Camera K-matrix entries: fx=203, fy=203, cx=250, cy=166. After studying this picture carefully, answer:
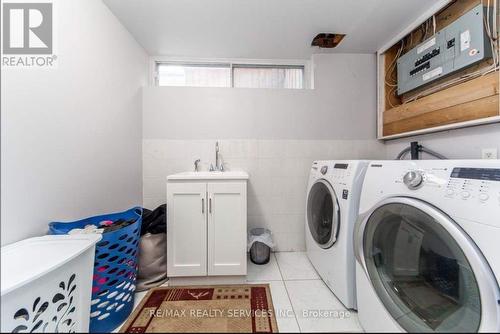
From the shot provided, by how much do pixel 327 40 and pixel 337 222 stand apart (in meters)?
1.55

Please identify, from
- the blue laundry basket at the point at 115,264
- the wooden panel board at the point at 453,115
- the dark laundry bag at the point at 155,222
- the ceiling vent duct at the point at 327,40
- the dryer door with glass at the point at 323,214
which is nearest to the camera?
the blue laundry basket at the point at 115,264

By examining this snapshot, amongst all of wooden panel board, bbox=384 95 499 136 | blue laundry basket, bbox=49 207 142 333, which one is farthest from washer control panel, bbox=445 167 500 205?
blue laundry basket, bbox=49 207 142 333

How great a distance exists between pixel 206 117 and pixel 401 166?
161cm

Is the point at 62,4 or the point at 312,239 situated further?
the point at 312,239

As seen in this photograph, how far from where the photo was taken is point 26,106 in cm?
88

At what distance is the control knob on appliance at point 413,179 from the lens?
2.67ft

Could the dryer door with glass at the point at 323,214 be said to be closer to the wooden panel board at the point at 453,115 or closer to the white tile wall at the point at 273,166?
the white tile wall at the point at 273,166

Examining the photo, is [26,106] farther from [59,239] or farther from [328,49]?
[328,49]

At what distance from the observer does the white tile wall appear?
199 centimetres

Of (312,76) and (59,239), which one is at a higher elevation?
(312,76)

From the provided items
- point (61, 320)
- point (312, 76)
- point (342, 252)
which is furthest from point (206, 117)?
point (61, 320)
